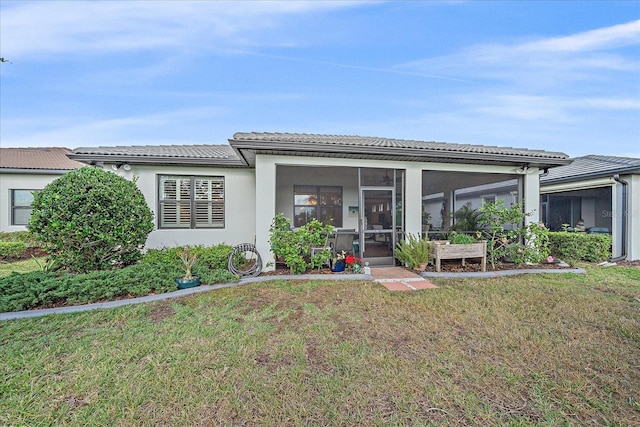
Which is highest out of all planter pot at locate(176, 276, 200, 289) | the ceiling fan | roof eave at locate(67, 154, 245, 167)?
roof eave at locate(67, 154, 245, 167)

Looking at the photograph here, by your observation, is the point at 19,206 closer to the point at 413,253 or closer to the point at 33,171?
the point at 33,171

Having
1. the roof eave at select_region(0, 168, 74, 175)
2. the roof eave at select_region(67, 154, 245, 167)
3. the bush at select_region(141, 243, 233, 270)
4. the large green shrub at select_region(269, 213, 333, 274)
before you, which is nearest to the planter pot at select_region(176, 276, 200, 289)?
the bush at select_region(141, 243, 233, 270)

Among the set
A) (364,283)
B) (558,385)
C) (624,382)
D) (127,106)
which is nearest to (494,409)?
(558,385)

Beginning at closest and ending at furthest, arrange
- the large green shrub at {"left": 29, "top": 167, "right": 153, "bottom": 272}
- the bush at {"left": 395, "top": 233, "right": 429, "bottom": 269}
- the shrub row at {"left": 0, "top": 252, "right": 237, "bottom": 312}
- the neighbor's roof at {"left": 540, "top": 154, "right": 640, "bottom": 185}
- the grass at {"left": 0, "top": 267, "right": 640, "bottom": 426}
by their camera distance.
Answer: the grass at {"left": 0, "top": 267, "right": 640, "bottom": 426} → the shrub row at {"left": 0, "top": 252, "right": 237, "bottom": 312} → the large green shrub at {"left": 29, "top": 167, "right": 153, "bottom": 272} → the bush at {"left": 395, "top": 233, "right": 429, "bottom": 269} → the neighbor's roof at {"left": 540, "top": 154, "right": 640, "bottom": 185}

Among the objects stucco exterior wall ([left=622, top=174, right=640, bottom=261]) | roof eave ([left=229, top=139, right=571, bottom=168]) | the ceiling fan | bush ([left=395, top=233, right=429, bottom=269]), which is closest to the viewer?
roof eave ([left=229, top=139, right=571, bottom=168])

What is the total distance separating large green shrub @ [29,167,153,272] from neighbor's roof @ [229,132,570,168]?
2471mm

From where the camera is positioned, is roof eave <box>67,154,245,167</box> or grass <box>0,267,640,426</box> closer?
grass <box>0,267,640,426</box>

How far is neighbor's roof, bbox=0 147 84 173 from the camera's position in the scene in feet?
35.3

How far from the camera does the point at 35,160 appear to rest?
500 inches

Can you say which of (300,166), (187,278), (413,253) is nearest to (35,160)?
(187,278)

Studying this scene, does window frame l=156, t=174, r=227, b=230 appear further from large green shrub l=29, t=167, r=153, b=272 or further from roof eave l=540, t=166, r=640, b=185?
roof eave l=540, t=166, r=640, b=185

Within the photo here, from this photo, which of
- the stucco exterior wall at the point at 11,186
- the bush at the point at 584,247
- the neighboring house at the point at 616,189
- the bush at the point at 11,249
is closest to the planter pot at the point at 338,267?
the bush at the point at 584,247

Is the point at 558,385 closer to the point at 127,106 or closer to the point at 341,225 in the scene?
the point at 341,225

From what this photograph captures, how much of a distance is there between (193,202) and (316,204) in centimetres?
441
